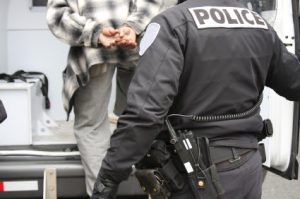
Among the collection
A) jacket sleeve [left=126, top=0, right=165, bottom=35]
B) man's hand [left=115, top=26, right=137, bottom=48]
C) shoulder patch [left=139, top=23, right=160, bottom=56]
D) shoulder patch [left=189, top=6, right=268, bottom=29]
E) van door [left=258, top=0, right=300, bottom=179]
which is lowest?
van door [left=258, top=0, right=300, bottom=179]

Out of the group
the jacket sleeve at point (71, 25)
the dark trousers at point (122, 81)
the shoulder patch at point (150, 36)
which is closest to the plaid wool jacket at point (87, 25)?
the jacket sleeve at point (71, 25)

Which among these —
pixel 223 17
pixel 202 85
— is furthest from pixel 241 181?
pixel 223 17

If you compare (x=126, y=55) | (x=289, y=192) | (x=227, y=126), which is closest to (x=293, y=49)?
(x=126, y=55)

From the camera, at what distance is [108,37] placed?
3.03 meters

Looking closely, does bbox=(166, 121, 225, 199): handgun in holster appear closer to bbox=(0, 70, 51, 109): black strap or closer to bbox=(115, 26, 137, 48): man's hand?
bbox=(115, 26, 137, 48): man's hand

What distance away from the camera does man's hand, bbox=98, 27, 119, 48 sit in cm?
301

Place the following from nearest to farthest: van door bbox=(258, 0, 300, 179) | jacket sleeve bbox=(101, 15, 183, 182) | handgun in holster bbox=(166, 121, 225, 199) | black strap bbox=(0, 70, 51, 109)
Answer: jacket sleeve bbox=(101, 15, 183, 182), handgun in holster bbox=(166, 121, 225, 199), van door bbox=(258, 0, 300, 179), black strap bbox=(0, 70, 51, 109)

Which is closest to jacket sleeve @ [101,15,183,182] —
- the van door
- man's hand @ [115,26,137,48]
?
man's hand @ [115,26,137,48]

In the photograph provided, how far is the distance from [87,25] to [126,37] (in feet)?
0.75

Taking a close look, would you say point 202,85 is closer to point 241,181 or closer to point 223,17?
point 223,17

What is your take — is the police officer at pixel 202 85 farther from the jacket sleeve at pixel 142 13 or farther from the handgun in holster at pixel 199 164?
the jacket sleeve at pixel 142 13

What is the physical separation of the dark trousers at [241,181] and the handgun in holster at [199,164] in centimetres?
6

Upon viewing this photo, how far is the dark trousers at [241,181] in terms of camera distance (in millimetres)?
2369

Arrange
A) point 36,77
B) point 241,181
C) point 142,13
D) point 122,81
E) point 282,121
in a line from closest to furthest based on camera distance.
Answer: point 241,181 → point 142,13 → point 282,121 → point 122,81 → point 36,77
